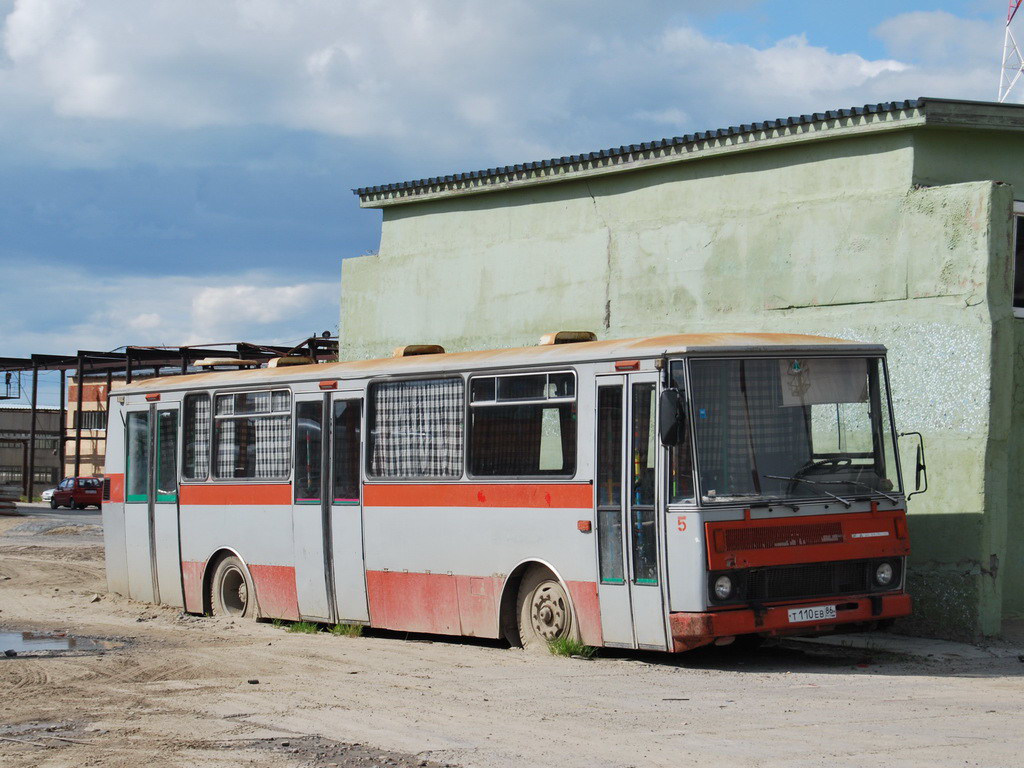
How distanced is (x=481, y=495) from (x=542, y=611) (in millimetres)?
1271

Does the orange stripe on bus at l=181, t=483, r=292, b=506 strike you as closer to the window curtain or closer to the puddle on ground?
the window curtain

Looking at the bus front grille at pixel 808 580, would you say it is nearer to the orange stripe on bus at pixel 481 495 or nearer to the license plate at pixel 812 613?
the license plate at pixel 812 613

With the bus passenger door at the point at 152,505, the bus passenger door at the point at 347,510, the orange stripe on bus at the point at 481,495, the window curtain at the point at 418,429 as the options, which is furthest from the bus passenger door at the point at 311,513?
the bus passenger door at the point at 152,505

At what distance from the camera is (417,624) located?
13.9 metres

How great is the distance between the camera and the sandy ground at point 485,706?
782 centimetres

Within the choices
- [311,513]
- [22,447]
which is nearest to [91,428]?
[22,447]

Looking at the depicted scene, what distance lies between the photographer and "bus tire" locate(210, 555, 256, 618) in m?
16.3

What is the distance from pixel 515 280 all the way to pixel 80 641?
8470 mm

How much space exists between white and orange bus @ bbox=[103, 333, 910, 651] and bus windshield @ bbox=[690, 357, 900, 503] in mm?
18

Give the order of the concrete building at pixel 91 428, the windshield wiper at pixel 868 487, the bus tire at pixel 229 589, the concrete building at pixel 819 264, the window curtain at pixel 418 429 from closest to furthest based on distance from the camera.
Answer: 1. the windshield wiper at pixel 868 487
2. the window curtain at pixel 418 429
3. the concrete building at pixel 819 264
4. the bus tire at pixel 229 589
5. the concrete building at pixel 91 428

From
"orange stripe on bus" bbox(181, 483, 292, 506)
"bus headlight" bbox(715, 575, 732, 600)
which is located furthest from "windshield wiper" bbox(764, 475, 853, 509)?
"orange stripe on bus" bbox(181, 483, 292, 506)

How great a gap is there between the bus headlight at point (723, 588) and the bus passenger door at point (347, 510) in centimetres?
464

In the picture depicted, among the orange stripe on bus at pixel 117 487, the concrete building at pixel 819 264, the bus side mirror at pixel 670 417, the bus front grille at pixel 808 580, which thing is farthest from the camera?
the orange stripe on bus at pixel 117 487

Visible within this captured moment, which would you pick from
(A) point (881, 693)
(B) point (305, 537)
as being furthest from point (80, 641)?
(A) point (881, 693)
